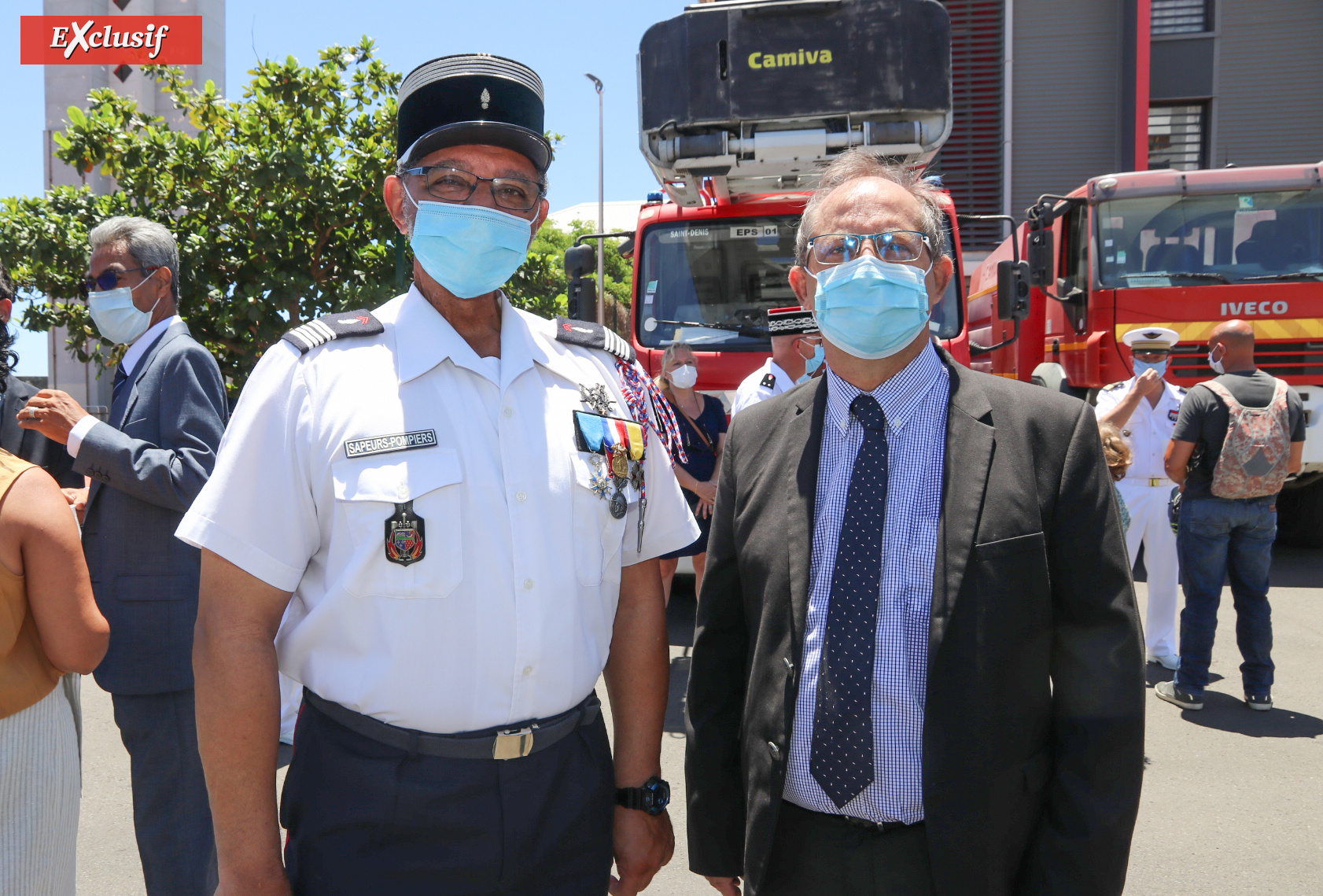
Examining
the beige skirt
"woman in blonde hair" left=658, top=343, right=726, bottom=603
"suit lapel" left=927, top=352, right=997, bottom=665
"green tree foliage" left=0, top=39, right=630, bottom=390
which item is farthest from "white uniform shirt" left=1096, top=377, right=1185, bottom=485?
"green tree foliage" left=0, top=39, right=630, bottom=390

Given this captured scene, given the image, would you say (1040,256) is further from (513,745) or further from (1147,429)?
(513,745)

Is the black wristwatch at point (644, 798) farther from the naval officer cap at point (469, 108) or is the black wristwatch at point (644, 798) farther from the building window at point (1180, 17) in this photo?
the building window at point (1180, 17)

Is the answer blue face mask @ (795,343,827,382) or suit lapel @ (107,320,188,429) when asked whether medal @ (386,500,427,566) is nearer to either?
suit lapel @ (107,320,188,429)

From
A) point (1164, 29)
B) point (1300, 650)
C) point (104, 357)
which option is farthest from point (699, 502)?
point (1164, 29)

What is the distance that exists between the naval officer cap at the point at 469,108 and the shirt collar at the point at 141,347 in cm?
156

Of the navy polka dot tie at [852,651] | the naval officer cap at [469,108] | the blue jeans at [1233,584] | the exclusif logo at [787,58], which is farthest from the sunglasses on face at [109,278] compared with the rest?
the blue jeans at [1233,584]

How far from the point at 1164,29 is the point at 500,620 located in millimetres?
21233

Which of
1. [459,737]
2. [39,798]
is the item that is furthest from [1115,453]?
[39,798]

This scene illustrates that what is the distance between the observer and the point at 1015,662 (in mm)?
1806

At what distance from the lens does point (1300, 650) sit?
6672mm

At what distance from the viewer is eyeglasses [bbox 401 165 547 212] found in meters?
2.02

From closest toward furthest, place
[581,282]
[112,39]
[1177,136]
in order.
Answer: [581,282] → [1177,136] → [112,39]

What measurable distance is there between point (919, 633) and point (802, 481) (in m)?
0.37

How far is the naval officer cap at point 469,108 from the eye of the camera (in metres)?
1.97
